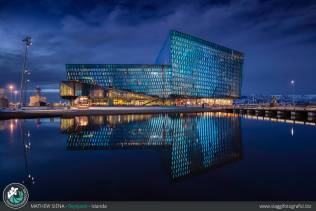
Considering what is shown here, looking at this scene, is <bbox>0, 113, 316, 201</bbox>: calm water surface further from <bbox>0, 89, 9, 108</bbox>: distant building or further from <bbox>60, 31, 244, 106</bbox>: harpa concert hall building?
<bbox>60, 31, 244, 106</bbox>: harpa concert hall building

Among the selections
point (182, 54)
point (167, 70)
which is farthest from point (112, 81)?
point (182, 54)

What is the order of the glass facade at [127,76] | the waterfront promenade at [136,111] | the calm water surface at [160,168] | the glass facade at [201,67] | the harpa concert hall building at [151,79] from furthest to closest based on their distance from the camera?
the glass facade at [127,76], the harpa concert hall building at [151,79], the glass facade at [201,67], the waterfront promenade at [136,111], the calm water surface at [160,168]

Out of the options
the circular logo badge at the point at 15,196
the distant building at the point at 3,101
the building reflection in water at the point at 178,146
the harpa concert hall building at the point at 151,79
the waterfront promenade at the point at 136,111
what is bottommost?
the building reflection in water at the point at 178,146

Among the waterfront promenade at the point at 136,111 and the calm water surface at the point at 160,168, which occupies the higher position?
the waterfront promenade at the point at 136,111

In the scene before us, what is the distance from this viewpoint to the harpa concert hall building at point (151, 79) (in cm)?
10312

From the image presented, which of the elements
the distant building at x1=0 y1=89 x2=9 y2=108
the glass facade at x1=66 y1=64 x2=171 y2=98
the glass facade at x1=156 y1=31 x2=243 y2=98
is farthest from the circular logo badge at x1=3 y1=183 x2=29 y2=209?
the glass facade at x1=66 y1=64 x2=171 y2=98

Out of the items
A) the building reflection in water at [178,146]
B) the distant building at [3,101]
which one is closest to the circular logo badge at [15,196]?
the building reflection in water at [178,146]

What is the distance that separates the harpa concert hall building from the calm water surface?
83056 mm

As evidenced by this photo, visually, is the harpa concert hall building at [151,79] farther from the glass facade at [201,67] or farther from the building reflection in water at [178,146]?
the building reflection in water at [178,146]

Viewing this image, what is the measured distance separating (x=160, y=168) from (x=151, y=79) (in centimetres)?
9743

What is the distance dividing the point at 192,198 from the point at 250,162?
6544 mm

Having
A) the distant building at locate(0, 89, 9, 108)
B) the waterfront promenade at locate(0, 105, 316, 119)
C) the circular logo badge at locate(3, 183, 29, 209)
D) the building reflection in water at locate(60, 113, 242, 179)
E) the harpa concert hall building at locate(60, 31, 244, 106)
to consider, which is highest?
the harpa concert hall building at locate(60, 31, 244, 106)

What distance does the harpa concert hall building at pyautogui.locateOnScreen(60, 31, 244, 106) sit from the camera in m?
103

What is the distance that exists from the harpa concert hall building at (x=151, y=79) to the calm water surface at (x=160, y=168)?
83.1m
